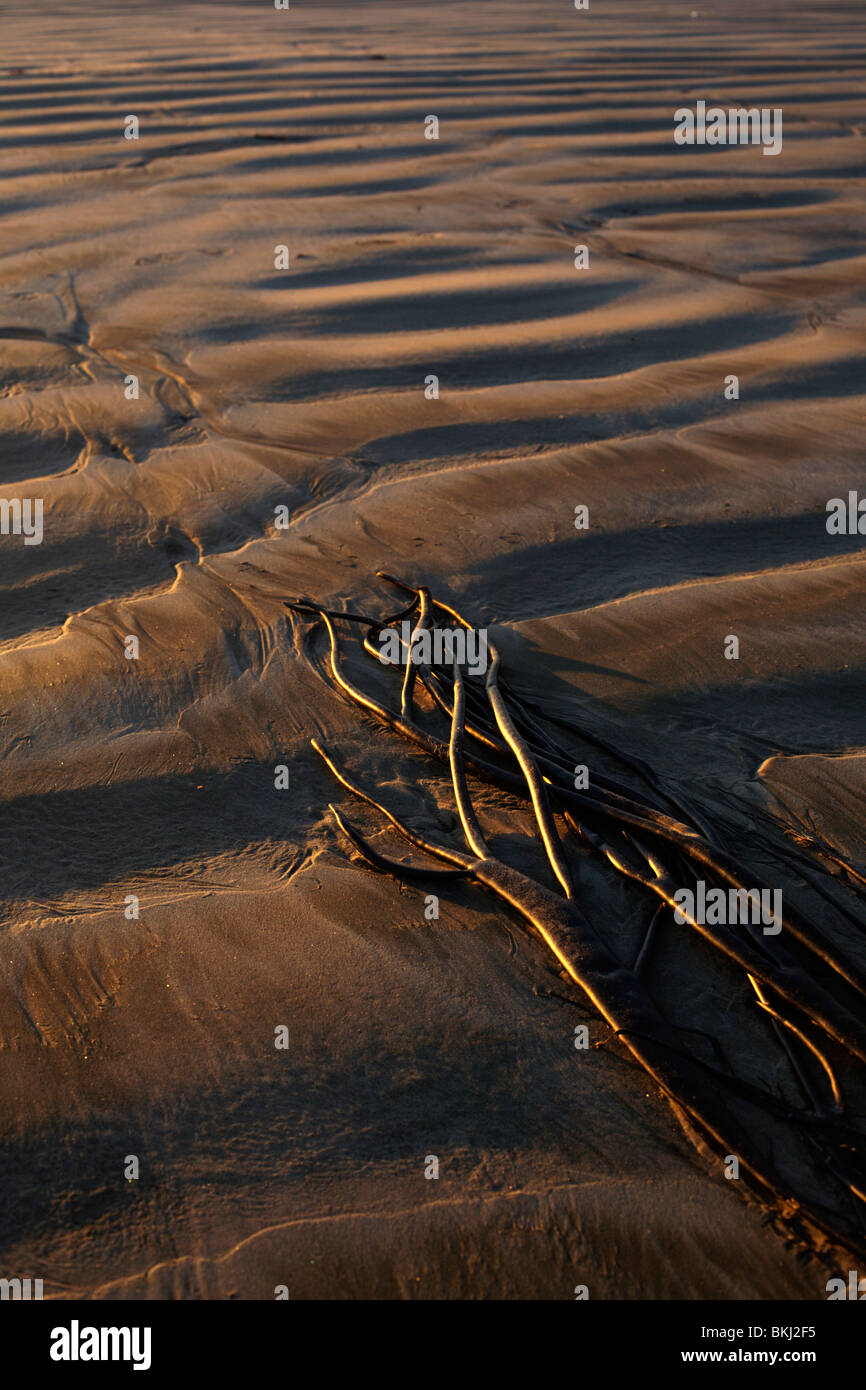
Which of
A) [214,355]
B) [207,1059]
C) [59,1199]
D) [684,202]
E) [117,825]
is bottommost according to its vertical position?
[59,1199]

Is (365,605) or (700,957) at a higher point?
(365,605)

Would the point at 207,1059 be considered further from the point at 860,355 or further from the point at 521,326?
the point at 860,355

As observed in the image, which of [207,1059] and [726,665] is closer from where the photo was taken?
[207,1059]

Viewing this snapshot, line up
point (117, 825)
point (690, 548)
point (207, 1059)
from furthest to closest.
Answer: point (690, 548) → point (117, 825) → point (207, 1059)

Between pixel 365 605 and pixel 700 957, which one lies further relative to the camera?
pixel 365 605

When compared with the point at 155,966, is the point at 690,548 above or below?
above
